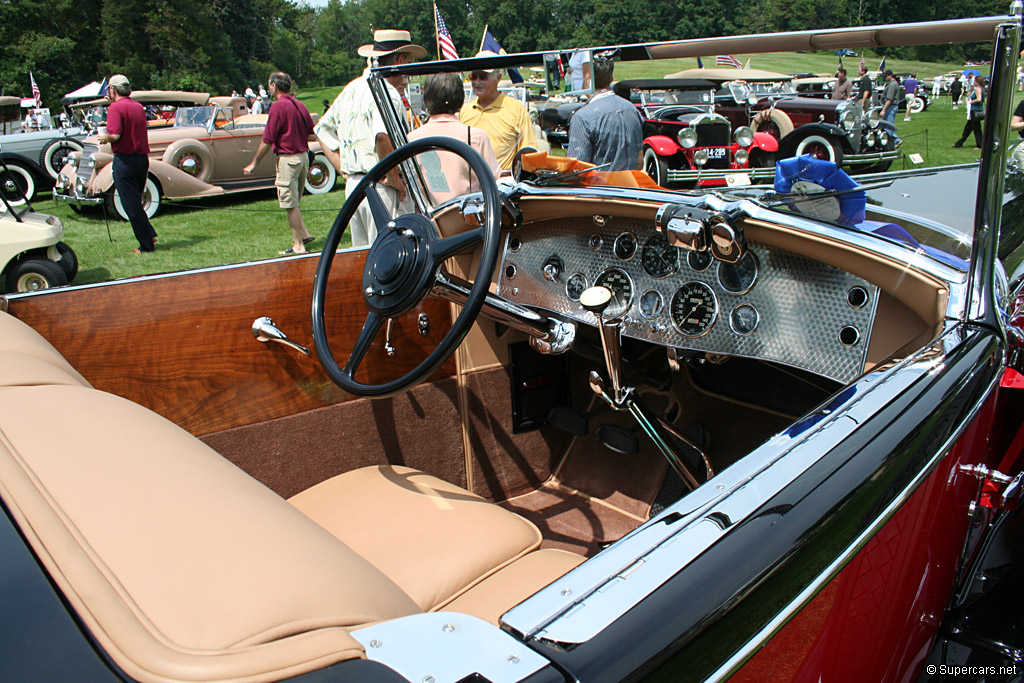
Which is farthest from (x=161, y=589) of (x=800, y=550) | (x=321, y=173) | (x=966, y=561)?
(x=321, y=173)

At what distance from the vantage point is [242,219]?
27.6 ft

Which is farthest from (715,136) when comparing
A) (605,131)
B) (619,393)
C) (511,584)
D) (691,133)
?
(511,584)

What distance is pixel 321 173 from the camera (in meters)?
9.95

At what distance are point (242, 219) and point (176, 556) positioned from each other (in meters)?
8.27

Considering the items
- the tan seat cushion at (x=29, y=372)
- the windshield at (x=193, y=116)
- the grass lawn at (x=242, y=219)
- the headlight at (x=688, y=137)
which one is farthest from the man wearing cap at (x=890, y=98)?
the windshield at (x=193, y=116)

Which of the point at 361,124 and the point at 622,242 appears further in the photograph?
the point at 361,124

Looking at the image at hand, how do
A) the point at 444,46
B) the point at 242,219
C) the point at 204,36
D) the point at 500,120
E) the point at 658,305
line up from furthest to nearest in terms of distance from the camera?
the point at 204,36 → the point at 242,219 → the point at 444,46 → the point at 500,120 → the point at 658,305

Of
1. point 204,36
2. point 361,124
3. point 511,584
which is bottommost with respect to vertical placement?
point 511,584

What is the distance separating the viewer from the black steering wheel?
5.08ft

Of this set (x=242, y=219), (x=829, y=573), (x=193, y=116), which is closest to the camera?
(x=829, y=573)

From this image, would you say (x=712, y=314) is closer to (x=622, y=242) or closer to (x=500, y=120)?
(x=622, y=242)

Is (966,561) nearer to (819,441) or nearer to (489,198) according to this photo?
(819,441)

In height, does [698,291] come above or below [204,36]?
below

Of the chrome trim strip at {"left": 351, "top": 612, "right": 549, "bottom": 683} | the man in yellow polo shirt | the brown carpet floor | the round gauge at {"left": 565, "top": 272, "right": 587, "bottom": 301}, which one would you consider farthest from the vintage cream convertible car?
the chrome trim strip at {"left": 351, "top": 612, "right": 549, "bottom": 683}
